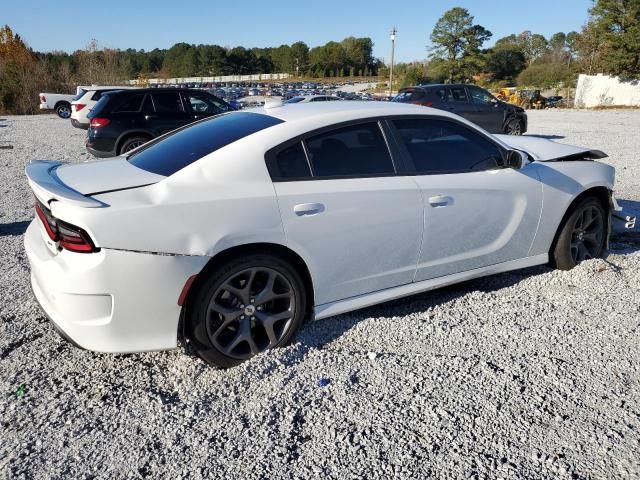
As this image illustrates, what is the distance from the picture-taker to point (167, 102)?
35.0 ft

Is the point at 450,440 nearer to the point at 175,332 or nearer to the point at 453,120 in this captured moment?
the point at 175,332

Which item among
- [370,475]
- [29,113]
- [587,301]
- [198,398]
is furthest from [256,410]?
[29,113]

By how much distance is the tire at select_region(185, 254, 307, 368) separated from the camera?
2.88 metres

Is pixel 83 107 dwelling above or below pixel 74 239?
above

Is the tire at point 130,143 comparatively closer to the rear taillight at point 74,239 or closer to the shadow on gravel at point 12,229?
the shadow on gravel at point 12,229

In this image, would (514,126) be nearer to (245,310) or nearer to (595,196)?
(595,196)

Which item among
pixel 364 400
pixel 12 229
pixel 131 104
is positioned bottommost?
pixel 364 400

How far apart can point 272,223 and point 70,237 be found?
1.05m

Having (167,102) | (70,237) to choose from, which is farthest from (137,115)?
(70,237)

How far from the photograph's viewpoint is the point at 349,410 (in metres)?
2.66

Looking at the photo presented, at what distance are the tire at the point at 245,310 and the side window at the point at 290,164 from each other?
0.50m

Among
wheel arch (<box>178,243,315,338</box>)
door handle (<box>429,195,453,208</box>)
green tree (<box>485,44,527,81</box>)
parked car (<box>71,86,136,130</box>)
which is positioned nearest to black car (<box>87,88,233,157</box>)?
parked car (<box>71,86,136,130</box>)

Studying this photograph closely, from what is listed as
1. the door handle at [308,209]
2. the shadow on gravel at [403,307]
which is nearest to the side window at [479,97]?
the shadow on gravel at [403,307]

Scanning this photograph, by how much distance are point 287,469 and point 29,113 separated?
3694 cm
